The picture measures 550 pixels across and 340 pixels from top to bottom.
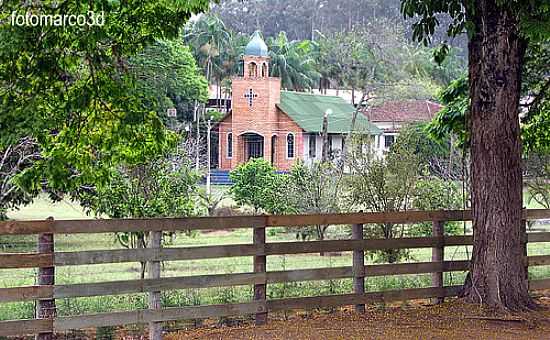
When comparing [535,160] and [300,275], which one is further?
[535,160]

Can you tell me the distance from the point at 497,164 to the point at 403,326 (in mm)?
2126

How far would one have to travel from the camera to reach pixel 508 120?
8.30 m

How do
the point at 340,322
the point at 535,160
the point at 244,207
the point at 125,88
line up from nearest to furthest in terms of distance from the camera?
the point at 125,88, the point at 340,322, the point at 535,160, the point at 244,207

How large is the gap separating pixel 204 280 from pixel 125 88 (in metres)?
2.10

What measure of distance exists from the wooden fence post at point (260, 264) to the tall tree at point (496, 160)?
8.03 ft

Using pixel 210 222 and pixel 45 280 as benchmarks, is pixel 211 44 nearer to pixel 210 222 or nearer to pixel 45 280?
pixel 210 222

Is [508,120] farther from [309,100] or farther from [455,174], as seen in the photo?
[309,100]

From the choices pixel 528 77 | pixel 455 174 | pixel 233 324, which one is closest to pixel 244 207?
pixel 455 174

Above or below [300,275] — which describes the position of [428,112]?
above

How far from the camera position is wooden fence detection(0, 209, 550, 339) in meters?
6.81

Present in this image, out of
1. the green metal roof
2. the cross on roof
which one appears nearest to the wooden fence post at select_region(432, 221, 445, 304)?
the green metal roof

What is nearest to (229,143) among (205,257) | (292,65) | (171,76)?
Answer: (292,65)

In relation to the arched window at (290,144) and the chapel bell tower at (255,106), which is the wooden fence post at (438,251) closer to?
the chapel bell tower at (255,106)

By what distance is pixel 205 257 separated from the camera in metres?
7.43
